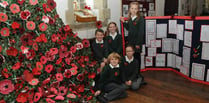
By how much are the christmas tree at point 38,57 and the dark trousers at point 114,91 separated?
0.23m

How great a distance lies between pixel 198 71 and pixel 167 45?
2.69ft

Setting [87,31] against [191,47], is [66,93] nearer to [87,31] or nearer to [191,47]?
[87,31]


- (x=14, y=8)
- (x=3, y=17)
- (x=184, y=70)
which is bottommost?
(x=184, y=70)

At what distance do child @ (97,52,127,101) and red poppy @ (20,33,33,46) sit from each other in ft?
3.56

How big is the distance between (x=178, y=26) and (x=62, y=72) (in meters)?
2.32

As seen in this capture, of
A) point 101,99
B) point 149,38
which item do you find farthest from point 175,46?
point 101,99

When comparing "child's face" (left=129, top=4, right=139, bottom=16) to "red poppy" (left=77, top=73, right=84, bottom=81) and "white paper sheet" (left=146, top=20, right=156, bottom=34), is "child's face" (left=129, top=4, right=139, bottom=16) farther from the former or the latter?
"red poppy" (left=77, top=73, right=84, bottom=81)

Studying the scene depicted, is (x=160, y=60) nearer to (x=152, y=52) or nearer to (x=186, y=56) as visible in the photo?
(x=152, y=52)

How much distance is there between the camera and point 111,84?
9.73 feet

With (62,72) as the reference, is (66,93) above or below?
below

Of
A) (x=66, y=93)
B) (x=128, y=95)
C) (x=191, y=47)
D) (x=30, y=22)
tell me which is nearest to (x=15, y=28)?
(x=30, y=22)

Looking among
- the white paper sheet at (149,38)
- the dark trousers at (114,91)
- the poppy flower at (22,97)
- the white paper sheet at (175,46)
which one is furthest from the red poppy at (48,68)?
the white paper sheet at (175,46)

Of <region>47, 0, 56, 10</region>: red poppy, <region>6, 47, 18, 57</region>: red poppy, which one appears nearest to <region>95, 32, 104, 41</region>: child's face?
<region>47, 0, 56, 10</region>: red poppy

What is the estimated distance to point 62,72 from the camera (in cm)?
274
